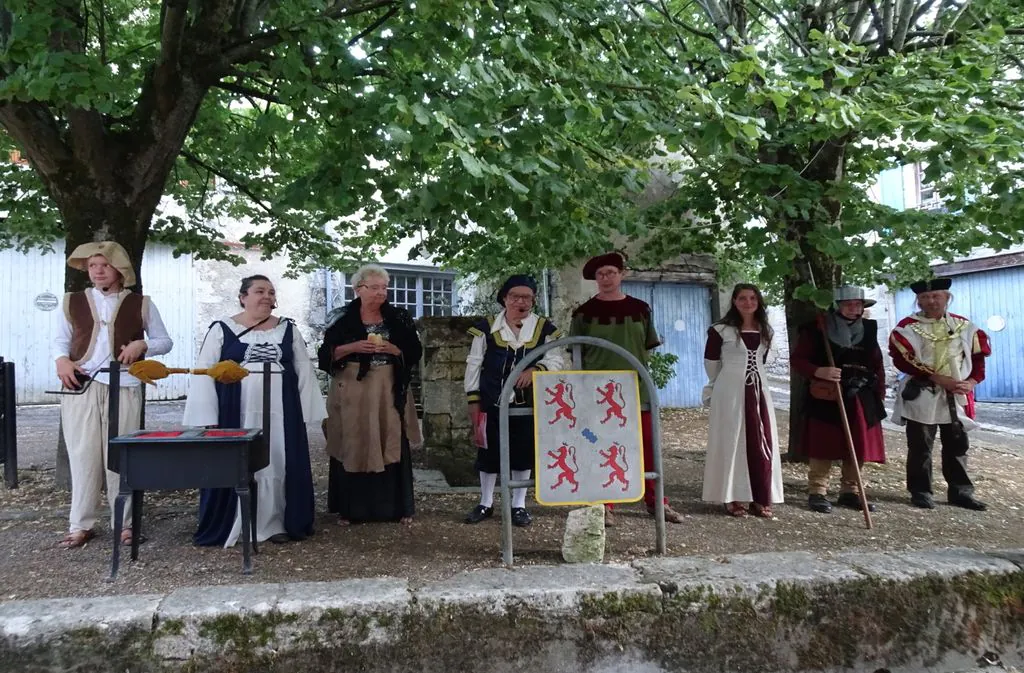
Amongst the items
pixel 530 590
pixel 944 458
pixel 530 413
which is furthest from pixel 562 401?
pixel 944 458

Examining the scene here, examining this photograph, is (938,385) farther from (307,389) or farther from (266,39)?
(266,39)

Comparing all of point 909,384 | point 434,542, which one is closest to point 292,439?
point 434,542

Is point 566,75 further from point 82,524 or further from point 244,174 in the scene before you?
point 244,174

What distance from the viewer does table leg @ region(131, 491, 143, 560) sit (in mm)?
3320

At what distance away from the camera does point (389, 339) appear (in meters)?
4.20

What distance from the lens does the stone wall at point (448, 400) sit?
5.83 m

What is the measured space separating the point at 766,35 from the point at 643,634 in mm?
7042

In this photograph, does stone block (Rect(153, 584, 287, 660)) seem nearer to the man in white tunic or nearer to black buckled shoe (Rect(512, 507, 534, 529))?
black buckled shoe (Rect(512, 507, 534, 529))

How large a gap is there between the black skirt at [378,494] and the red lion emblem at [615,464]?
1.47 m

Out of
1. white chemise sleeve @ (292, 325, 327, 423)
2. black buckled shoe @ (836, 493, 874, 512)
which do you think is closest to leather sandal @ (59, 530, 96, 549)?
white chemise sleeve @ (292, 325, 327, 423)

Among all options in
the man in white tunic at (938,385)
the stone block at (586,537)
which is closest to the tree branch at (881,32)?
the man in white tunic at (938,385)

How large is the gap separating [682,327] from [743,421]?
7.42 m

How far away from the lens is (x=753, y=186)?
446 centimetres

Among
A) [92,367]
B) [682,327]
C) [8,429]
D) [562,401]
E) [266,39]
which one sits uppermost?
[266,39]
